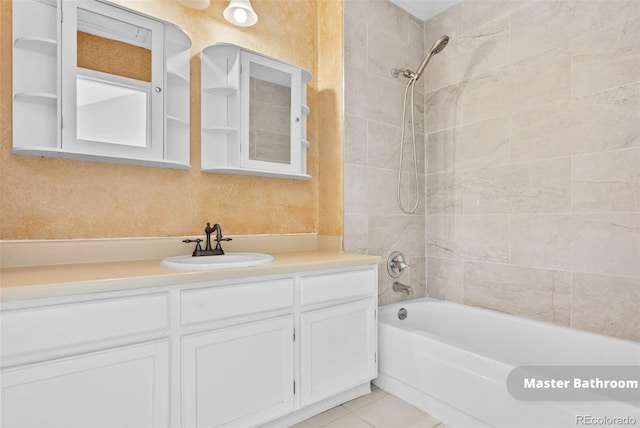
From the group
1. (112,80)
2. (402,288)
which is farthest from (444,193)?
(112,80)

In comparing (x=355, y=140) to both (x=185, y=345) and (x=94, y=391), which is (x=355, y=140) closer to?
(x=185, y=345)

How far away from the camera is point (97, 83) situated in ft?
4.86

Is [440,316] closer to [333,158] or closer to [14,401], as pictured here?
[333,158]

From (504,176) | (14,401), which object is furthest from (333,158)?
(14,401)

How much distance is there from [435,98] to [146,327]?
7.76 feet

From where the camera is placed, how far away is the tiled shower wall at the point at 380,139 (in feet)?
7.14

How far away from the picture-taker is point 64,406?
3.50 feet

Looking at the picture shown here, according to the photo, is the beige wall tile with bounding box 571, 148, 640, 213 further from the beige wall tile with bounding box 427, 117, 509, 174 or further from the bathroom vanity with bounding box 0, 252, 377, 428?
the bathroom vanity with bounding box 0, 252, 377, 428

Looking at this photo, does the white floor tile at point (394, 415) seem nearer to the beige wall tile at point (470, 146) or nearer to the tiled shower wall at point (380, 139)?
the tiled shower wall at point (380, 139)

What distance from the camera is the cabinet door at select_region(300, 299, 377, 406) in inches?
62.7

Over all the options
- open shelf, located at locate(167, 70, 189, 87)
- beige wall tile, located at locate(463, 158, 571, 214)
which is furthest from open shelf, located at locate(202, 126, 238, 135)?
beige wall tile, located at locate(463, 158, 571, 214)

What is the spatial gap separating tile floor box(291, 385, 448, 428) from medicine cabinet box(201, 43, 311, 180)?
1.31 meters

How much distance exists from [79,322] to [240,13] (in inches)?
68.0

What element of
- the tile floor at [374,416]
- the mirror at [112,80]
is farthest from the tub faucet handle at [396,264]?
the mirror at [112,80]
